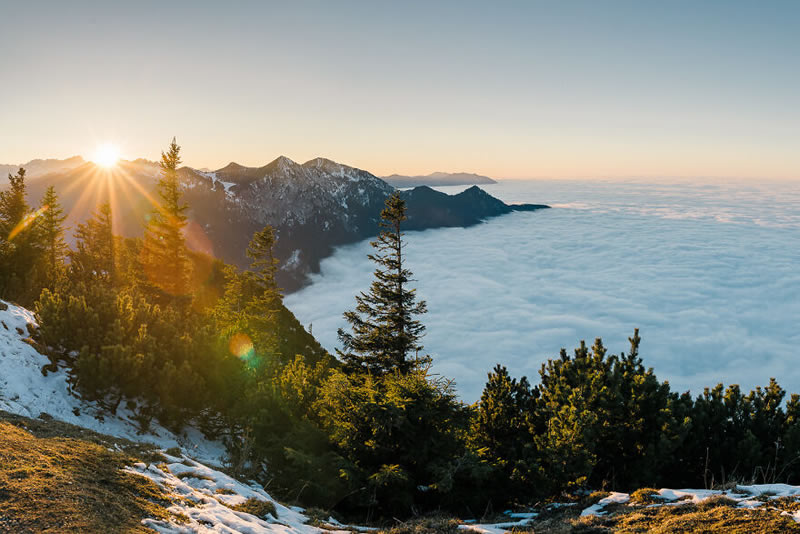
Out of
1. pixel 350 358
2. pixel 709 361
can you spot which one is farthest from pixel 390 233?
pixel 709 361

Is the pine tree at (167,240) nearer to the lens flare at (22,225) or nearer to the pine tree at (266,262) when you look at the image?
the pine tree at (266,262)

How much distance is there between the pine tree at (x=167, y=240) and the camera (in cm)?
3853

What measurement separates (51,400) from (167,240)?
95.8 feet

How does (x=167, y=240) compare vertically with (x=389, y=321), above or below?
above

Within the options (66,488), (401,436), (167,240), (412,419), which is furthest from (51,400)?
(167,240)

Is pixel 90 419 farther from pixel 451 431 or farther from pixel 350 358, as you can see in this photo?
pixel 350 358

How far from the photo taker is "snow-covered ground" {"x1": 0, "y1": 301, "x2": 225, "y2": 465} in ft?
42.2

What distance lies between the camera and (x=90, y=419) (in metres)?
14.1

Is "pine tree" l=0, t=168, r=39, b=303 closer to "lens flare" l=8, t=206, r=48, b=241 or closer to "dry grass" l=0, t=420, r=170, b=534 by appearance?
"lens flare" l=8, t=206, r=48, b=241

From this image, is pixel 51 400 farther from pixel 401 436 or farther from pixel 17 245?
pixel 17 245

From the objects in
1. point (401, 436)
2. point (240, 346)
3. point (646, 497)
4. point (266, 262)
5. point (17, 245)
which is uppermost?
point (17, 245)

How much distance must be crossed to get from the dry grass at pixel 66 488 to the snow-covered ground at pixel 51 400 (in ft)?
17.0

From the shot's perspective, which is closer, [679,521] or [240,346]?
[679,521]

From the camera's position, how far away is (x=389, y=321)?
25906 millimetres
